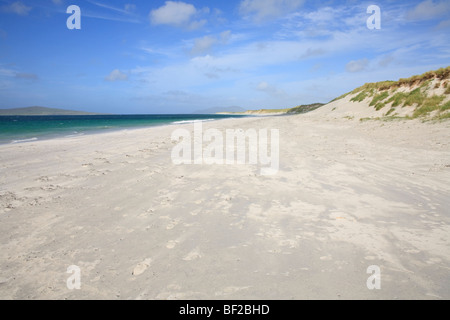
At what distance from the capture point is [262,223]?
3479 mm

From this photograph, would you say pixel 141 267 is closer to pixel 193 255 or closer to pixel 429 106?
pixel 193 255

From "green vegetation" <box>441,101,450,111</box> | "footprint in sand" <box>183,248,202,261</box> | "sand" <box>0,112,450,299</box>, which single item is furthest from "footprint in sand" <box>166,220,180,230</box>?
"green vegetation" <box>441,101,450,111</box>

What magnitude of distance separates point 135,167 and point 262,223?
15.1 ft

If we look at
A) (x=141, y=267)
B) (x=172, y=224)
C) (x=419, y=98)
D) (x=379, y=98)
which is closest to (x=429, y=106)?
(x=419, y=98)

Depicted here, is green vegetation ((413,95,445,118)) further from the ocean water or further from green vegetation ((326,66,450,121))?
the ocean water

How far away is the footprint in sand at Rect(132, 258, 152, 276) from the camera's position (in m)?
2.47

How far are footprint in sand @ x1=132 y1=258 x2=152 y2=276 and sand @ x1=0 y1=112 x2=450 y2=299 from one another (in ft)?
0.06

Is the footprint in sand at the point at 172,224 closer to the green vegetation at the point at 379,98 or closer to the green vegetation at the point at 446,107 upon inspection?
the green vegetation at the point at 446,107

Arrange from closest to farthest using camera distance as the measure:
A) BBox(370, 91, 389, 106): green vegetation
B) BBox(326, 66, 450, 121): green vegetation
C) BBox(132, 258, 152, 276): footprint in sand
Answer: BBox(132, 258, 152, 276): footprint in sand < BBox(326, 66, 450, 121): green vegetation < BBox(370, 91, 389, 106): green vegetation

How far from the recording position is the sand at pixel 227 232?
2.28m

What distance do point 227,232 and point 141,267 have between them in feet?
3.87
